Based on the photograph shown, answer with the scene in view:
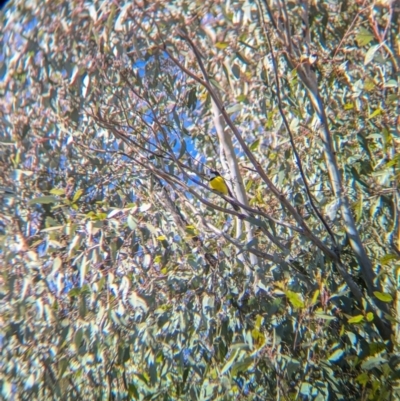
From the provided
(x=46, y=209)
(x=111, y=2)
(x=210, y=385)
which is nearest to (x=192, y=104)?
(x=111, y=2)

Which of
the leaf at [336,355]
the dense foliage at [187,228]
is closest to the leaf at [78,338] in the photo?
the dense foliage at [187,228]

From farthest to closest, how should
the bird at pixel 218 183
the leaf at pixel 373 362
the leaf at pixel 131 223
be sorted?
the bird at pixel 218 183 < the leaf at pixel 131 223 < the leaf at pixel 373 362

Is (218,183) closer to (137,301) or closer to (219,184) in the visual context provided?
(219,184)

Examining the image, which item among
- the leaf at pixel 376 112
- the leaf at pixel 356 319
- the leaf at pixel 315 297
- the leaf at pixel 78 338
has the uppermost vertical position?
the leaf at pixel 376 112

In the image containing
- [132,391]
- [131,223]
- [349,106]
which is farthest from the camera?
[349,106]

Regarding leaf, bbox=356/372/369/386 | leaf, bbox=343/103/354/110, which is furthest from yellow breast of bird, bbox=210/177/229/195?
leaf, bbox=356/372/369/386

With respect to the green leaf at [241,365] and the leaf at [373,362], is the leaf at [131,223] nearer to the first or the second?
the green leaf at [241,365]

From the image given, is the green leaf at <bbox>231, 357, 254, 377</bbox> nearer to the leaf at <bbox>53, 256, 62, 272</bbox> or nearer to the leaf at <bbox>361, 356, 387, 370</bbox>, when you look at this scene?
the leaf at <bbox>361, 356, 387, 370</bbox>

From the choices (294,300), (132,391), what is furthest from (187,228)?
(132,391)
